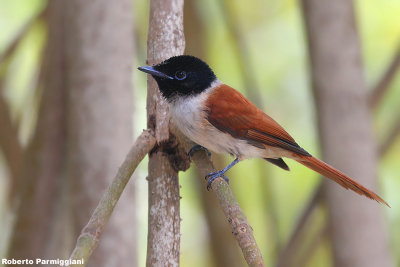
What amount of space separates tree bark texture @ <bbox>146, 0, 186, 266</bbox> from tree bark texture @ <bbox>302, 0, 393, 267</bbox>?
1.13 m

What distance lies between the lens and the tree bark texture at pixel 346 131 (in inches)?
126

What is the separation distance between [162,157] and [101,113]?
2.06 feet

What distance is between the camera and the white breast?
2.76 metres

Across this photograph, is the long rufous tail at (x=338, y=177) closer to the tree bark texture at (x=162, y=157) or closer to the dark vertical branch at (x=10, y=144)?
the tree bark texture at (x=162, y=157)

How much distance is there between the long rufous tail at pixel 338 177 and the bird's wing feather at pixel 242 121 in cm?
7

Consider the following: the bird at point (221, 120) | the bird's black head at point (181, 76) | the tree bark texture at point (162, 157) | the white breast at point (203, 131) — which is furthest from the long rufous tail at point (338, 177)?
the tree bark texture at point (162, 157)

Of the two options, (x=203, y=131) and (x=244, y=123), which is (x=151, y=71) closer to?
(x=203, y=131)

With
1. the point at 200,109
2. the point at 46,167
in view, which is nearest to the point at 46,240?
the point at 46,167

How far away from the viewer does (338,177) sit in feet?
8.99

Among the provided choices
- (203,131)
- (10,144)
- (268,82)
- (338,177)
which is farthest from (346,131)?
(268,82)

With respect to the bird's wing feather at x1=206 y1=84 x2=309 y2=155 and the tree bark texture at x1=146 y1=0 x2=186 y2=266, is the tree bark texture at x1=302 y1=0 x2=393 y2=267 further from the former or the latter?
the tree bark texture at x1=146 y1=0 x2=186 y2=266

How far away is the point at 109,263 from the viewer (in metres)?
2.73

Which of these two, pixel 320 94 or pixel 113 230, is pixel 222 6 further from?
pixel 113 230

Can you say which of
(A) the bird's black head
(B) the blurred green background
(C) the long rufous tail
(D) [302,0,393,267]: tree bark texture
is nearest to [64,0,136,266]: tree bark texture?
(A) the bird's black head
